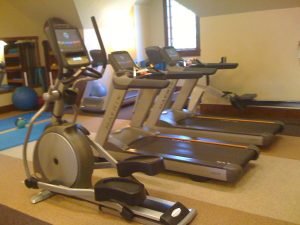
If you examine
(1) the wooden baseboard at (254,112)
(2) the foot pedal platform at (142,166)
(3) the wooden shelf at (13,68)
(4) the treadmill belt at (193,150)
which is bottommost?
(1) the wooden baseboard at (254,112)

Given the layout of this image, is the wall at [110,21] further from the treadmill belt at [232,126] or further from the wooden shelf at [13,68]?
the treadmill belt at [232,126]

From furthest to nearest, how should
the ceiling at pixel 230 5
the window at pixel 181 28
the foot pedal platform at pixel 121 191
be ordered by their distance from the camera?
the window at pixel 181 28 < the ceiling at pixel 230 5 < the foot pedal platform at pixel 121 191

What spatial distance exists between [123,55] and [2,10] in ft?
13.3

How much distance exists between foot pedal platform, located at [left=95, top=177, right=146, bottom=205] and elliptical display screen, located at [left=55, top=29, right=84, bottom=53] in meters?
1.02

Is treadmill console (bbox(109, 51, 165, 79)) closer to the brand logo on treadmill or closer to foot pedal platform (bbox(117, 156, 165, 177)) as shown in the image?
foot pedal platform (bbox(117, 156, 165, 177))

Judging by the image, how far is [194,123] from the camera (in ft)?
13.9

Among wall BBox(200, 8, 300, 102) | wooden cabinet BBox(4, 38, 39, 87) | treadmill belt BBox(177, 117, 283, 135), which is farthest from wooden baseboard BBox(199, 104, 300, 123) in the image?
wooden cabinet BBox(4, 38, 39, 87)

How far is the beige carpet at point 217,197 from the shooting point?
7.72 ft

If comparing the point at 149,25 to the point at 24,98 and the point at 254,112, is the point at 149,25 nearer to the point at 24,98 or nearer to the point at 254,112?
the point at 24,98

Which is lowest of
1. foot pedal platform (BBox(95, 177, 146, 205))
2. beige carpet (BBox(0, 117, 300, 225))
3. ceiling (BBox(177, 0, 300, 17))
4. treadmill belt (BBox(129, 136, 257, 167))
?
beige carpet (BBox(0, 117, 300, 225))

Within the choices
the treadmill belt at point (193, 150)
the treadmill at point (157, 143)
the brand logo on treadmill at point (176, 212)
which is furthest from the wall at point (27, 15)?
the brand logo on treadmill at point (176, 212)

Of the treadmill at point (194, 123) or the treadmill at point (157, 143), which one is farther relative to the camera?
the treadmill at point (194, 123)

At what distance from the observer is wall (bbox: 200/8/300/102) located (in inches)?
183

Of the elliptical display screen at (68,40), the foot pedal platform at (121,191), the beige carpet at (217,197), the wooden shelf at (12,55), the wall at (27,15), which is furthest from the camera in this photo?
the wooden shelf at (12,55)
